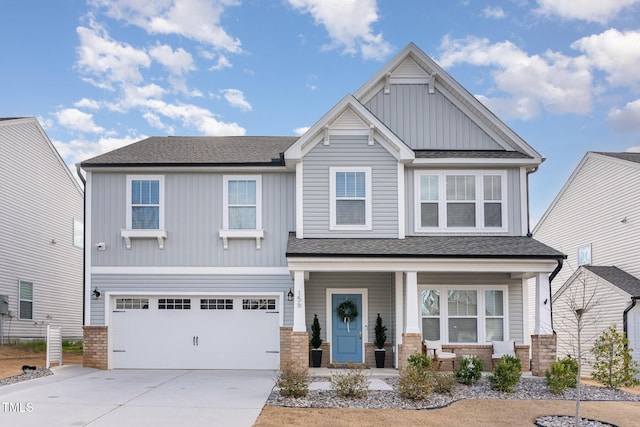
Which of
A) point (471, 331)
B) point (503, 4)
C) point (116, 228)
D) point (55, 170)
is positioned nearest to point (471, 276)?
point (471, 331)

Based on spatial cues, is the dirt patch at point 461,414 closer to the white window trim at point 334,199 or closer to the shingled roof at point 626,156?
the white window trim at point 334,199

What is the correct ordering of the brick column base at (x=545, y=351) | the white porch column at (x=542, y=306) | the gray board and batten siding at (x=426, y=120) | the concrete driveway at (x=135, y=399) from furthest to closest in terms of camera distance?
the gray board and batten siding at (x=426, y=120), the white porch column at (x=542, y=306), the brick column base at (x=545, y=351), the concrete driveway at (x=135, y=399)

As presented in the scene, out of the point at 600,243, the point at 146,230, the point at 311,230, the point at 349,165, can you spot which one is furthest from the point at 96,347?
the point at 600,243

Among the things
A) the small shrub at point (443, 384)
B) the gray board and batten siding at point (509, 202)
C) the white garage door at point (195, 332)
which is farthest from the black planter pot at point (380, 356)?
the small shrub at point (443, 384)

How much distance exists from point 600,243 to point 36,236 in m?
20.1

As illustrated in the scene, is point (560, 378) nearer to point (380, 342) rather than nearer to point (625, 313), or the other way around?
point (380, 342)

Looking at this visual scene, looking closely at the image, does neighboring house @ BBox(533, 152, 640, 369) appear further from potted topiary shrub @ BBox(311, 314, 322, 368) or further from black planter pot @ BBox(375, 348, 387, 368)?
potted topiary shrub @ BBox(311, 314, 322, 368)

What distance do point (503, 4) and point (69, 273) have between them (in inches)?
761

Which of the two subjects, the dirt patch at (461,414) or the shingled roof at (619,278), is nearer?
the dirt patch at (461,414)

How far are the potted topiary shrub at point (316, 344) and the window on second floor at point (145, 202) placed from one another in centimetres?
506

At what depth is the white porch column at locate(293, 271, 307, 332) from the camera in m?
16.7

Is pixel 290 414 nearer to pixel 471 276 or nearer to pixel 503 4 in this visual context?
pixel 471 276

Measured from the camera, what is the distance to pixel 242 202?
19.2 metres

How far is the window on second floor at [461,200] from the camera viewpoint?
18.8 m
